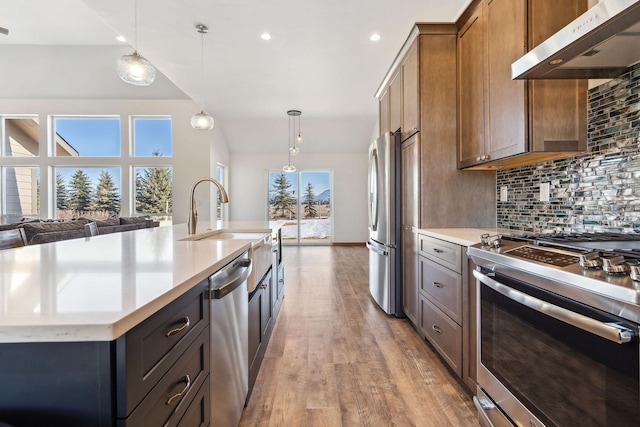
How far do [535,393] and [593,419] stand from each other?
236mm

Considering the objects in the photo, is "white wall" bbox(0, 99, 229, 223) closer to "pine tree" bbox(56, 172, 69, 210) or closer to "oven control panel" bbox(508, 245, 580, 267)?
"pine tree" bbox(56, 172, 69, 210)

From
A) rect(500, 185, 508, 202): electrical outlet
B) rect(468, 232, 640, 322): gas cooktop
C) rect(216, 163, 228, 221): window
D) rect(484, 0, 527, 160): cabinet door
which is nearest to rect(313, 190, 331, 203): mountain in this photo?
rect(216, 163, 228, 221): window

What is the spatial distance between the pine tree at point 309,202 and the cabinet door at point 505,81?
21.0 ft

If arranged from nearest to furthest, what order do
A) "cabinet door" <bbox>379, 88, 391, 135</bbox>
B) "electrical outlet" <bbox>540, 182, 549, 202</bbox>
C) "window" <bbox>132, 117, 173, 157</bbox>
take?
"electrical outlet" <bbox>540, 182, 549, 202</bbox>
"cabinet door" <bbox>379, 88, 391, 135</bbox>
"window" <bbox>132, 117, 173, 157</bbox>

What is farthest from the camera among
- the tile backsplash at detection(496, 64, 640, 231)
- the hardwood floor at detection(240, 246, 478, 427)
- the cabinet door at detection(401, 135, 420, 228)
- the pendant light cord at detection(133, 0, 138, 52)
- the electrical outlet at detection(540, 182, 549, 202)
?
the pendant light cord at detection(133, 0, 138, 52)

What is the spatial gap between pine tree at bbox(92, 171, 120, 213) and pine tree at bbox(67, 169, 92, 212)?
0.61ft

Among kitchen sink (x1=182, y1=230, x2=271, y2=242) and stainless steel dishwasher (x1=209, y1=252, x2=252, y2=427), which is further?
kitchen sink (x1=182, y1=230, x2=271, y2=242)

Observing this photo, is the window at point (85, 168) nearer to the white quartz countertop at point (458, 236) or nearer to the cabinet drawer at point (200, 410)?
the white quartz countertop at point (458, 236)

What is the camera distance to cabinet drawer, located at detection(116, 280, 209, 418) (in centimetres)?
59

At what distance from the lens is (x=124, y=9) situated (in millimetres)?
2891

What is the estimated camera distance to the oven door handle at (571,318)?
77 centimetres

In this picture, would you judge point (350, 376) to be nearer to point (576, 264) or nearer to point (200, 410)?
point (200, 410)

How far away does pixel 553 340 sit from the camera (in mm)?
1014

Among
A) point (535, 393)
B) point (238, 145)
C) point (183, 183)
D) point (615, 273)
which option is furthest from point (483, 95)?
point (238, 145)
